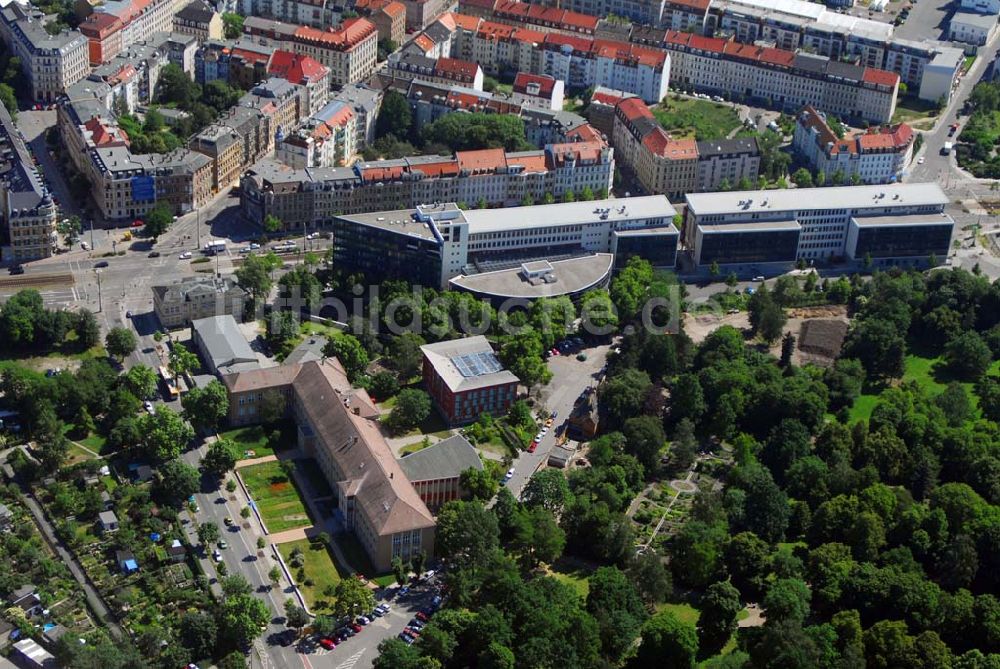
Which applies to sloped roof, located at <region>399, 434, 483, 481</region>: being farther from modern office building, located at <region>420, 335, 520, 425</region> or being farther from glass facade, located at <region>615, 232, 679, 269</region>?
glass facade, located at <region>615, 232, 679, 269</region>

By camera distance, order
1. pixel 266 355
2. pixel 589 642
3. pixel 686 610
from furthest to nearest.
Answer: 1. pixel 266 355
2. pixel 686 610
3. pixel 589 642

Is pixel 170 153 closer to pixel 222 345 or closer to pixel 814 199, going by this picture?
pixel 222 345

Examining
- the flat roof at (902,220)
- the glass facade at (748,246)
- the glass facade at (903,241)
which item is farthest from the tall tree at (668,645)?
the flat roof at (902,220)

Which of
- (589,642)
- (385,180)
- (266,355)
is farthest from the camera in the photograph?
(385,180)

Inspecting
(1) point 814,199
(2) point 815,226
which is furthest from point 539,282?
(1) point 814,199

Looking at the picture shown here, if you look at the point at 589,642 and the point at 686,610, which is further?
the point at 686,610

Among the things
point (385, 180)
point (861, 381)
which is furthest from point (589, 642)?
point (385, 180)

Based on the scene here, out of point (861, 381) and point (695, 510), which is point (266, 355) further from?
point (861, 381)
